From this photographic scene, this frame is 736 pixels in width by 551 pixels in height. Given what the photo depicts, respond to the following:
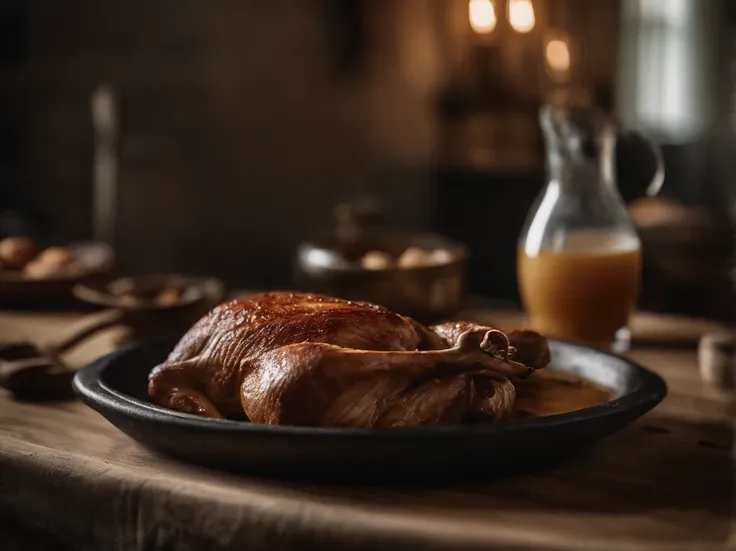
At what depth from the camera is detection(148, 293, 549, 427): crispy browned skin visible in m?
0.69

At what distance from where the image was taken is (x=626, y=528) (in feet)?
2.07

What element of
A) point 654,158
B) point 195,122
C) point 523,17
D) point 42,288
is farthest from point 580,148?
point 195,122

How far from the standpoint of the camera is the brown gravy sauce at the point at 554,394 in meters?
0.85

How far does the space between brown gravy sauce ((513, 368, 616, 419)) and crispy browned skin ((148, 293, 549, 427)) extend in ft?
0.14

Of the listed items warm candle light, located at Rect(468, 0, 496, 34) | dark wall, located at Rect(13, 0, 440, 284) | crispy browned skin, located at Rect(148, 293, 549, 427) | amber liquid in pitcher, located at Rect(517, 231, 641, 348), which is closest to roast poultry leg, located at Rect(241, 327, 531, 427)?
crispy browned skin, located at Rect(148, 293, 549, 427)

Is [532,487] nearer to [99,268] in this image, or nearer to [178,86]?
[99,268]

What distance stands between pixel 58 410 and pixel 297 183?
3.78m

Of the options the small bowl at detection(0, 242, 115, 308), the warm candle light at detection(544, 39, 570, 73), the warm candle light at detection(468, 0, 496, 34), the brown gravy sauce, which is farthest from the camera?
the warm candle light at detection(544, 39, 570, 73)

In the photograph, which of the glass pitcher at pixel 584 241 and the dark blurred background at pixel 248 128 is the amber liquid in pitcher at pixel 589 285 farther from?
the dark blurred background at pixel 248 128

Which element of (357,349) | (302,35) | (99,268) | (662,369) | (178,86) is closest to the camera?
(357,349)

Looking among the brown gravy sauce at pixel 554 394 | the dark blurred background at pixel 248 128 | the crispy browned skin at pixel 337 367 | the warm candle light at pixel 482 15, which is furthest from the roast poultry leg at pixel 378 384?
the dark blurred background at pixel 248 128

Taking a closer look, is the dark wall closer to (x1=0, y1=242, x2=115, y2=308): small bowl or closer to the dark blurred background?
the dark blurred background

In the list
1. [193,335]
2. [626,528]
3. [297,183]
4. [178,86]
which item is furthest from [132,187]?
[626,528]

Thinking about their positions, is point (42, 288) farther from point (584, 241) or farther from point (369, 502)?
point (369, 502)
